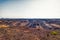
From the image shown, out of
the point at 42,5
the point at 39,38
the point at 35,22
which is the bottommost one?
the point at 39,38

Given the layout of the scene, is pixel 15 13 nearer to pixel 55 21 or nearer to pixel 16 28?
pixel 16 28

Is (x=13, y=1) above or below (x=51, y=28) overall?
above

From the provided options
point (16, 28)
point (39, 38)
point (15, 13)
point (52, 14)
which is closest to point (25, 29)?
point (16, 28)

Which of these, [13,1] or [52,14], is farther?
[13,1]

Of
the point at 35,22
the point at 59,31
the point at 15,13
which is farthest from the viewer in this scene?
the point at 15,13

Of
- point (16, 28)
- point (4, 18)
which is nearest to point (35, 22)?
point (16, 28)

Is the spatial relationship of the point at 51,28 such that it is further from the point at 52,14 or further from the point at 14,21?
the point at 14,21

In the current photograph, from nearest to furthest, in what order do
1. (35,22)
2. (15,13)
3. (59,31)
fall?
(59,31) < (35,22) < (15,13)
